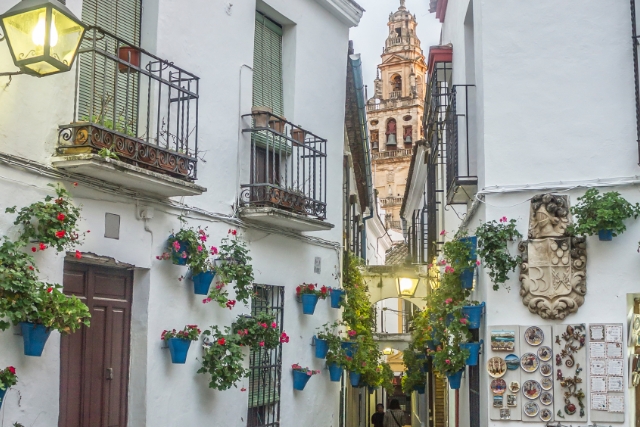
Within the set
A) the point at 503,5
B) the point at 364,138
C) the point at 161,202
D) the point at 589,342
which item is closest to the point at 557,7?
the point at 503,5

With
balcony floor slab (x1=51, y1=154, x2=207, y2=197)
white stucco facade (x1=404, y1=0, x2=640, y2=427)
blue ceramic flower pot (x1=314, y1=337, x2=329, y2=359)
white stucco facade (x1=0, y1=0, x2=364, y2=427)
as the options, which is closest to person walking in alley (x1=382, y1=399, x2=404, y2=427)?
white stucco facade (x1=0, y1=0, x2=364, y2=427)

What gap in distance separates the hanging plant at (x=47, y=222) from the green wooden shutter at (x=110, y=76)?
797mm

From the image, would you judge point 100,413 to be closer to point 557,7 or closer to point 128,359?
point 128,359

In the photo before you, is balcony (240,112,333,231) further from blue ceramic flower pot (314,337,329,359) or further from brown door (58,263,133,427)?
brown door (58,263,133,427)

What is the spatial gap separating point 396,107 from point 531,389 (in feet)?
185

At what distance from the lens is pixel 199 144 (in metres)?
8.57

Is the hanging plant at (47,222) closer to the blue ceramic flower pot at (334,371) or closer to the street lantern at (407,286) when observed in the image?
the blue ceramic flower pot at (334,371)

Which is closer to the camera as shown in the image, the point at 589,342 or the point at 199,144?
the point at 589,342

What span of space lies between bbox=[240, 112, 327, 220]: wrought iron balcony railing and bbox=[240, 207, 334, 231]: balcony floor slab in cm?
13

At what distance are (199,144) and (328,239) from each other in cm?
325

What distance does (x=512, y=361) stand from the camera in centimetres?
822

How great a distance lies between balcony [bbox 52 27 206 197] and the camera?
652cm

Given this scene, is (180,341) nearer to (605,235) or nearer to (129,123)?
(129,123)

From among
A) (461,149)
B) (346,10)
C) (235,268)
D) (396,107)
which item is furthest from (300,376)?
(396,107)
